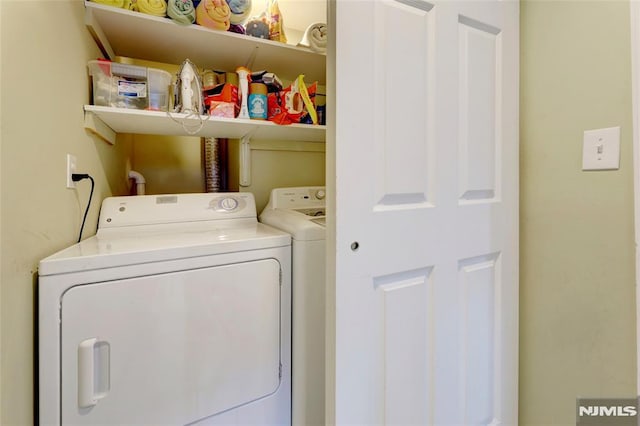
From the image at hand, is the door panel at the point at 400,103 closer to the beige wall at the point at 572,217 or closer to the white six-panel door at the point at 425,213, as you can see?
the white six-panel door at the point at 425,213

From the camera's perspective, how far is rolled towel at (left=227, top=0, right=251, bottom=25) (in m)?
1.38

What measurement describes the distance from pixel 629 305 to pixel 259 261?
47.6 inches

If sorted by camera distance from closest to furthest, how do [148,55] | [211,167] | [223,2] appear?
1. [223,2]
2. [148,55]
3. [211,167]

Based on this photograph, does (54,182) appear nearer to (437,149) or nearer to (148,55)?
(148,55)

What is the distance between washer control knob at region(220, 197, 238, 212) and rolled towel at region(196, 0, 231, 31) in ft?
2.50

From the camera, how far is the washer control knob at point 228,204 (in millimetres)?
1517

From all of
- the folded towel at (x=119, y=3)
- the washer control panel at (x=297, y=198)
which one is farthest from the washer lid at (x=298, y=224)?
the folded towel at (x=119, y=3)

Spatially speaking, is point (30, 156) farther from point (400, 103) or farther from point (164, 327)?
point (400, 103)

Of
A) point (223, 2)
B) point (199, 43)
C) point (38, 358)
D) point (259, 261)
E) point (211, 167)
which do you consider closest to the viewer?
point (38, 358)

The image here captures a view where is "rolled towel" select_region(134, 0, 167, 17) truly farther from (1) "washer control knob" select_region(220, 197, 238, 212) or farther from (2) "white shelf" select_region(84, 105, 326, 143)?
(1) "washer control knob" select_region(220, 197, 238, 212)

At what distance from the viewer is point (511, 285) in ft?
4.03

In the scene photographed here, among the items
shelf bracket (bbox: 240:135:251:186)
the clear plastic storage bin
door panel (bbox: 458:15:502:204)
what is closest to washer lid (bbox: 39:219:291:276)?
shelf bracket (bbox: 240:135:251:186)

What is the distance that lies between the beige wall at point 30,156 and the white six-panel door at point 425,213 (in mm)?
781

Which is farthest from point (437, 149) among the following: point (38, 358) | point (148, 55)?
point (148, 55)
